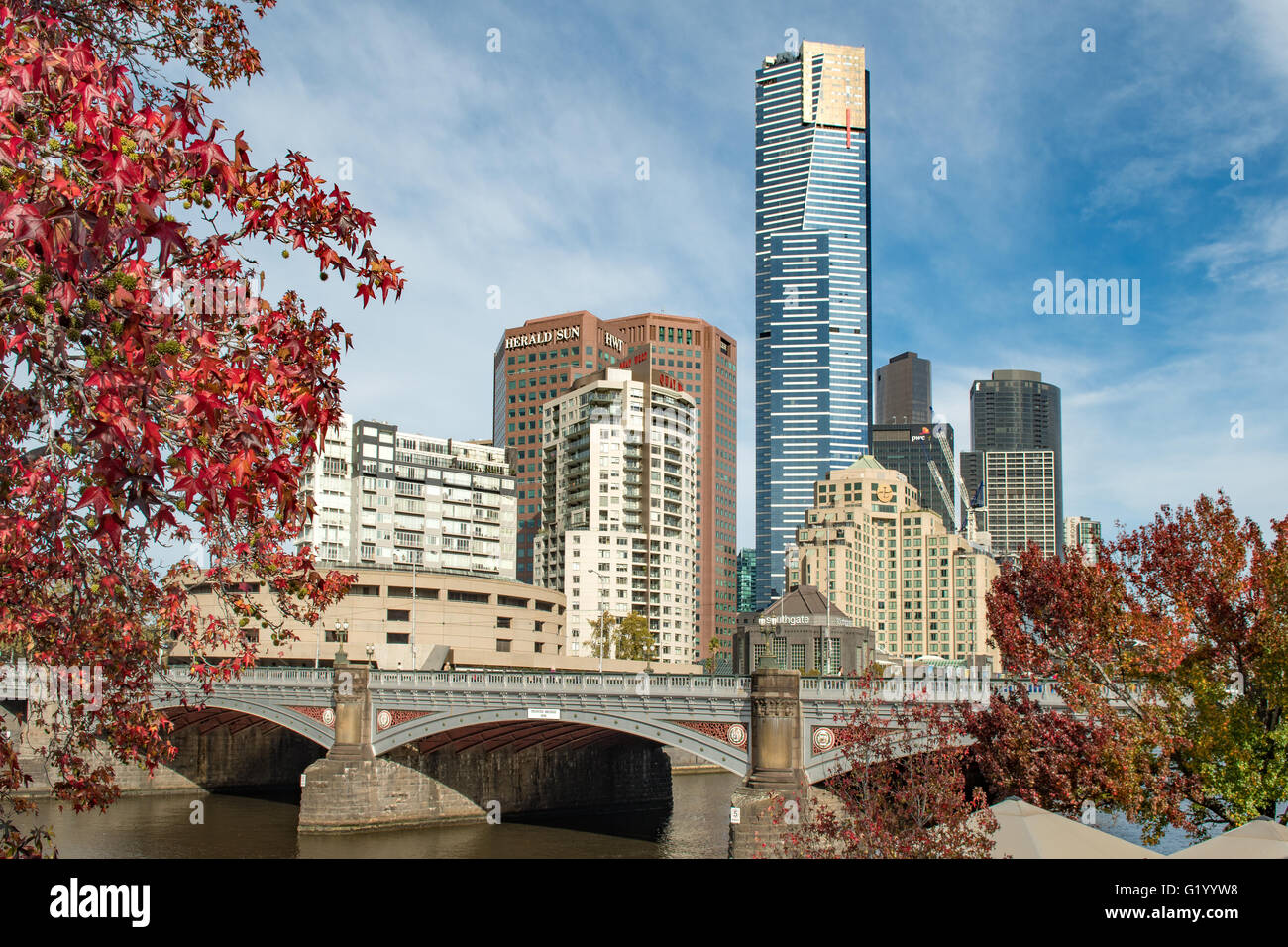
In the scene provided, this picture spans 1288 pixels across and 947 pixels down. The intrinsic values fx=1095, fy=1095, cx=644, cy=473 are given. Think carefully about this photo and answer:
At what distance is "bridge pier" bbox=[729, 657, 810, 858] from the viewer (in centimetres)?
4478

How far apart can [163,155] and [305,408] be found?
2008 mm

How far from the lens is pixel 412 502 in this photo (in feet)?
493

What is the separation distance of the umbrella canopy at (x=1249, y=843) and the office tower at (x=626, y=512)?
490 ft

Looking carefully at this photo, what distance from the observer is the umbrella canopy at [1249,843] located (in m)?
20.3

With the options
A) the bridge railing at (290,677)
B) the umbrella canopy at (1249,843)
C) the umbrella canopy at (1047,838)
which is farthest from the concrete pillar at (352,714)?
the umbrella canopy at (1249,843)

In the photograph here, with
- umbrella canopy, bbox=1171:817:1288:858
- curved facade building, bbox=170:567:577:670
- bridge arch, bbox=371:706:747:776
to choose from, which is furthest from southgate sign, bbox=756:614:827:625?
umbrella canopy, bbox=1171:817:1288:858

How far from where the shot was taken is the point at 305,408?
27.0 ft

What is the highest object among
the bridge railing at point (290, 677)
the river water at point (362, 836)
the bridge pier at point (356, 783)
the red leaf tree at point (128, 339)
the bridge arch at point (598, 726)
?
the red leaf tree at point (128, 339)

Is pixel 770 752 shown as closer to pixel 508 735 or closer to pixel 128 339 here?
pixel 508 735

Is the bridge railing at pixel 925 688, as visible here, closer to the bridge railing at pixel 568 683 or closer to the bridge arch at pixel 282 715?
the bridge railing at pixel 568 683

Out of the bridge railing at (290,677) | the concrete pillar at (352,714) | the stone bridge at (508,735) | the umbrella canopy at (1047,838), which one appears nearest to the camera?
the umbrella canopy at (1047,838)

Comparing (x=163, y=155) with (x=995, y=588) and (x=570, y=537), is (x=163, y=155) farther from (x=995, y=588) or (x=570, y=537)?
(x=570, y=537)

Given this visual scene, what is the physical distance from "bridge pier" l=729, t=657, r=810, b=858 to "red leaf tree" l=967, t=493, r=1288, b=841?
17.5 meters

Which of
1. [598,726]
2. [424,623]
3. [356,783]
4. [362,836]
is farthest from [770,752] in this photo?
[424,623]
